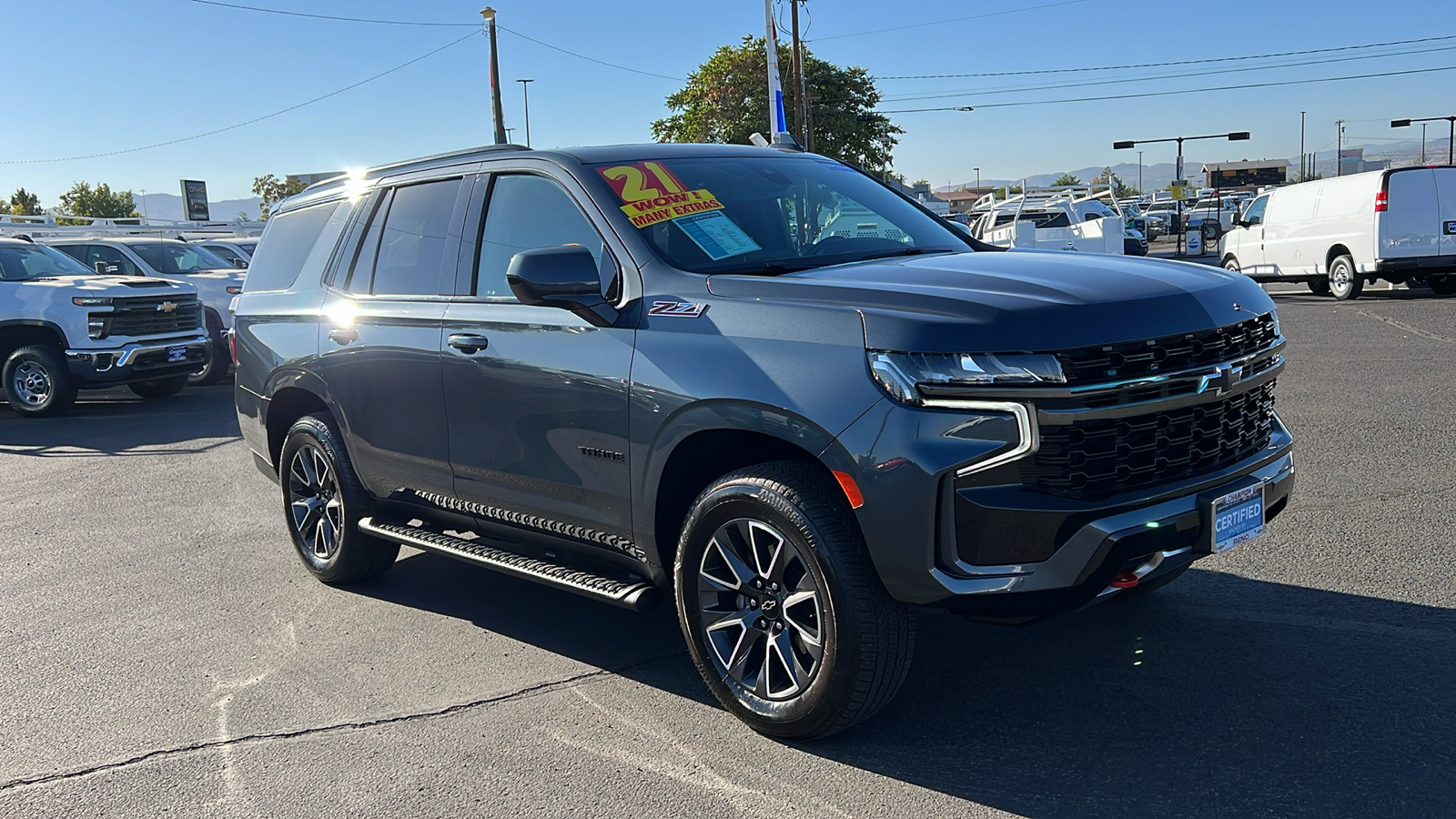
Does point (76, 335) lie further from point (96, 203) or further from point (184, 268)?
point (96, 203)

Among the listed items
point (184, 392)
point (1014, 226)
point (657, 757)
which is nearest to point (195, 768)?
point (657, 757)

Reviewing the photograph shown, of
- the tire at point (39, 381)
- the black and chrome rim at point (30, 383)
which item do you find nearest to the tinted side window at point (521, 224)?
the tire at point (39, 381)

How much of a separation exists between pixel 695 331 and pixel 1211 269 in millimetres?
1770

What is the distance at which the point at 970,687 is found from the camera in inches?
166

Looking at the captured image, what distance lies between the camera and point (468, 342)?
15.7 feet

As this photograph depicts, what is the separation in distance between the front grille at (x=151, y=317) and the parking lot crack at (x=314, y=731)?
417 inches

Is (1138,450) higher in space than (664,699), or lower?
higher

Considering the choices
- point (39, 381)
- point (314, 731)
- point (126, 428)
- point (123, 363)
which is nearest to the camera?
point (314, 731)

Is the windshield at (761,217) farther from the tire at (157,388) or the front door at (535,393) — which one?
the tire at (157,388)

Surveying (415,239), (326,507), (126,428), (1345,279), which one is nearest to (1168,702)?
(415,239)

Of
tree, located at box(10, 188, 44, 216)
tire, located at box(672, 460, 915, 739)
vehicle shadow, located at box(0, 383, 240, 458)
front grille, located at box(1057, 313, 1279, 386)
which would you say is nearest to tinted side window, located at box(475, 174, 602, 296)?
tire, located at box(672, 460, 915, 739)

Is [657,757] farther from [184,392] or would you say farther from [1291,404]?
[184,392]

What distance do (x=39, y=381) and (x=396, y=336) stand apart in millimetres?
10237

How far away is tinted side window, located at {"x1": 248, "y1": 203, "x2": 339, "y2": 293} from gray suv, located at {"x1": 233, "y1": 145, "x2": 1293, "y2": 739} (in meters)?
0.53
